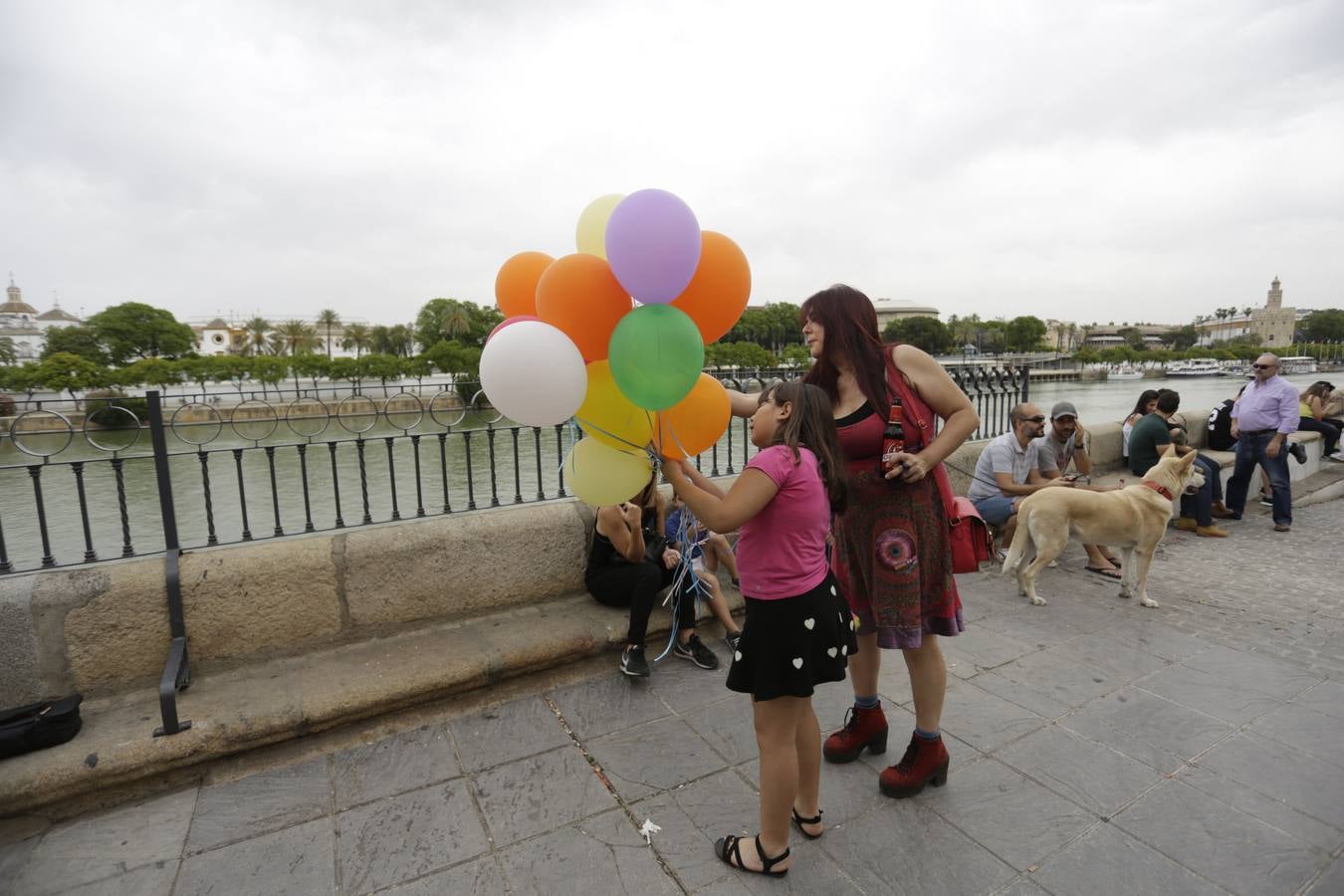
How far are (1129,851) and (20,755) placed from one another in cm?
393

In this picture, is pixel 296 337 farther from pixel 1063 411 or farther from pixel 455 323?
pixel 1063 411

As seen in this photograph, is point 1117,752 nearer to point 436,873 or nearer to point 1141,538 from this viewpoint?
point 1141,538

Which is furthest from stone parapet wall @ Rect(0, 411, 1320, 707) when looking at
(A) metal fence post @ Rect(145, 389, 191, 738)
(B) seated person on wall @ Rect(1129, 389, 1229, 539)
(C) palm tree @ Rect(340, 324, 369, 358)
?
(C) palm tree @ Rect(340, 324, 369, 358)

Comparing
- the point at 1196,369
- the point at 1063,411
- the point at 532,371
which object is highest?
the point at 532,371

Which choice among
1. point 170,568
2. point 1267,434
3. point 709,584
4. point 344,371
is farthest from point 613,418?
point 344,371

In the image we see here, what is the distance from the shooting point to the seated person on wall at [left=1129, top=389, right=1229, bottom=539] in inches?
240

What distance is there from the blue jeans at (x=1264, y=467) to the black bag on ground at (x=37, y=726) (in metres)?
8.95

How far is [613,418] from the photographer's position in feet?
7.23

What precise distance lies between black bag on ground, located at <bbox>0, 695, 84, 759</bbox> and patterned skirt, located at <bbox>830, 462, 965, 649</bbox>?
3103mm

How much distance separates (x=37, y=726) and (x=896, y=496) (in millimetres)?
3314

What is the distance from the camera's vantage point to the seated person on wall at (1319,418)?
8102 mm

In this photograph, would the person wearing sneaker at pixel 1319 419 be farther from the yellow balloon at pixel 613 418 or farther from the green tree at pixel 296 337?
the green tree at pixel 296 337

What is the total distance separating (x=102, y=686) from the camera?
2848 millimetres

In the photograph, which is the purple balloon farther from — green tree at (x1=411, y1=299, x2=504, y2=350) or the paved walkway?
green tree at (x1=411, y1=299, x2=504, y2=350)
